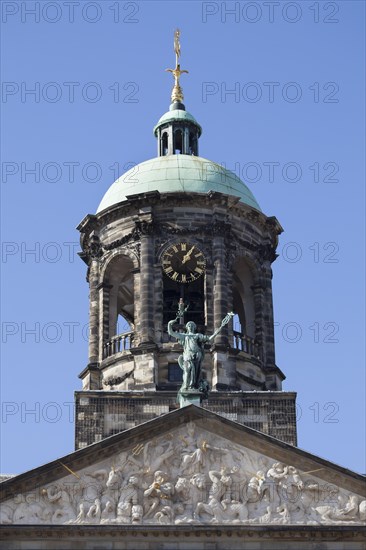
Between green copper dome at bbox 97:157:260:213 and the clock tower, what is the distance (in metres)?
0.04

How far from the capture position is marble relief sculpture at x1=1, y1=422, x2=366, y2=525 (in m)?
41.5

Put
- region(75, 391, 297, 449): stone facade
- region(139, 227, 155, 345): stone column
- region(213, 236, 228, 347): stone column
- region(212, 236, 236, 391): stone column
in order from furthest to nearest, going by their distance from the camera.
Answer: region(213, 236, 228, 347): stone column
region(139, 227, 155, 345): stone column
region(212, 236, 236, 391): stone column
region(75, 391, 297, 449): stone facade

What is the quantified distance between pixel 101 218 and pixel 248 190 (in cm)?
443

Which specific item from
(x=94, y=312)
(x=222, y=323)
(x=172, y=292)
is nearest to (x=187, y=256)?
(x=172, y=292)

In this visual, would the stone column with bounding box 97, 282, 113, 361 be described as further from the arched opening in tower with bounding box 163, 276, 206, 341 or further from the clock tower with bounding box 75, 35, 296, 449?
the arched opening in tower with bounding box 163, 276, 206, 341

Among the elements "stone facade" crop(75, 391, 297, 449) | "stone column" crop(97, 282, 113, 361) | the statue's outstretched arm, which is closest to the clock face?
"stone column" crop(97, 282, 113, 361)

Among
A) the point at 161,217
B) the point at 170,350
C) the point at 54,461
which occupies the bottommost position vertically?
the point at 54,461

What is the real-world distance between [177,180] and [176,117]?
3.29m

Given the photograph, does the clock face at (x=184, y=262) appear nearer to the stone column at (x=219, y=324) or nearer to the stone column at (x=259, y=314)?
the stone column at (x=219, y=324)

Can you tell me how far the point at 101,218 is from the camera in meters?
49.9

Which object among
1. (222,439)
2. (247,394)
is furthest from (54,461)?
(247,394)

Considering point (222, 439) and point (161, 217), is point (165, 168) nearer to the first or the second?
point (161, 217)

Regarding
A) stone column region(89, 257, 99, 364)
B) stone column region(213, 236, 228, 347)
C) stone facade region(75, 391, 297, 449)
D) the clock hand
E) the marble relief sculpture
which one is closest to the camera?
the marble relief sculpture

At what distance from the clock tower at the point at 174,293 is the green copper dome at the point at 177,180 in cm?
4
